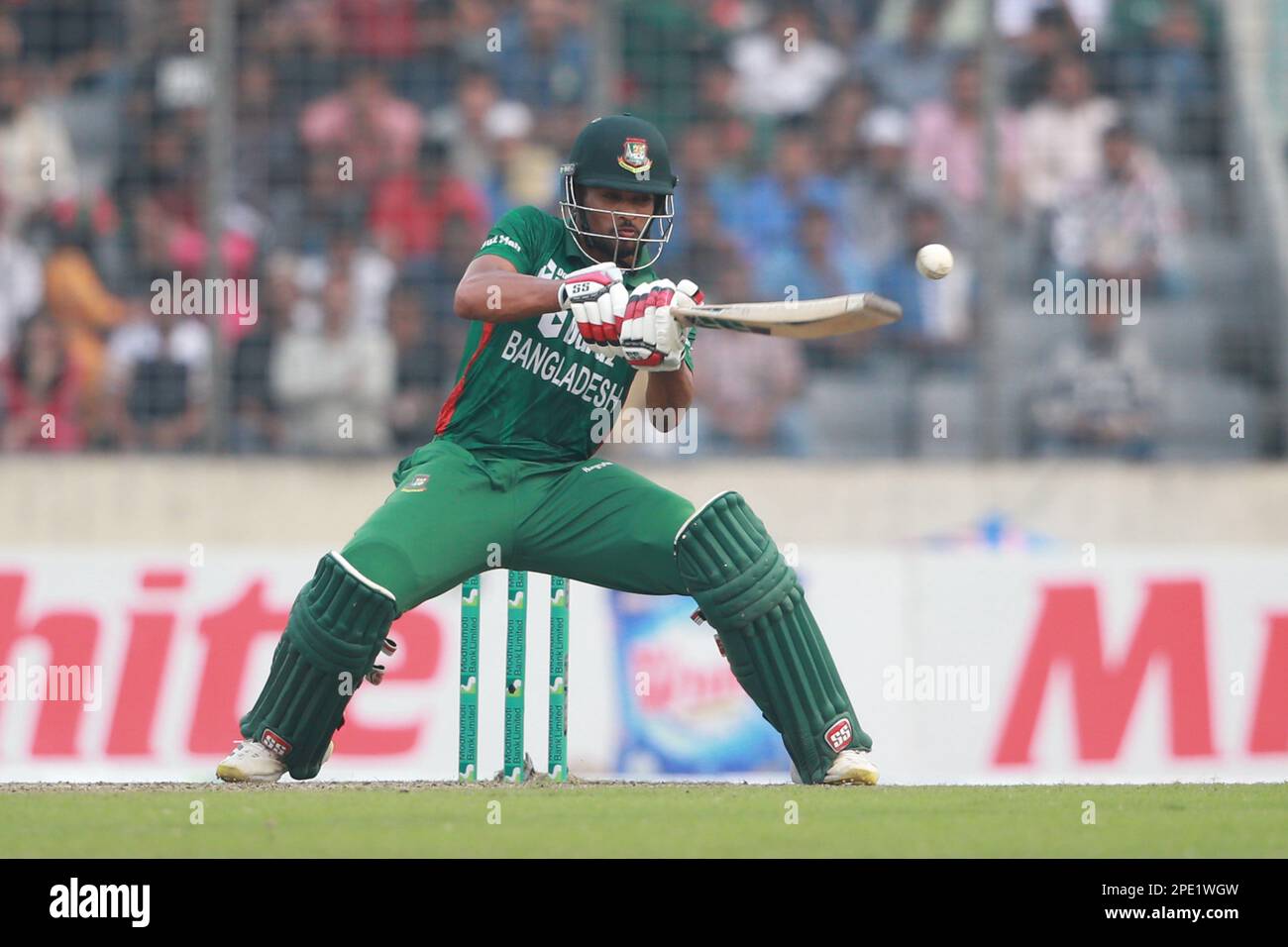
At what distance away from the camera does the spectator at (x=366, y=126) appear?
10828 millimetres

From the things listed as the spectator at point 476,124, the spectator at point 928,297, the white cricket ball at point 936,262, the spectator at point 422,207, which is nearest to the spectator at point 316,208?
the spectator at point 422,207

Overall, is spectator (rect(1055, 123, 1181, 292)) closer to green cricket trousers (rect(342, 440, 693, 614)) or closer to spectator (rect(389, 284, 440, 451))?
spectator (rect(389, 284, 440, 451))

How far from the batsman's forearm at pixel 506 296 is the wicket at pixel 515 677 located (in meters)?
1.00

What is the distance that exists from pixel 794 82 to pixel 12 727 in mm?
5505

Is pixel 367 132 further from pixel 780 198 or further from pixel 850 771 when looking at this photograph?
pixel 850 771

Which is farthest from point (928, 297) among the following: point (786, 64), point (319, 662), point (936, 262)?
point (319, 662)

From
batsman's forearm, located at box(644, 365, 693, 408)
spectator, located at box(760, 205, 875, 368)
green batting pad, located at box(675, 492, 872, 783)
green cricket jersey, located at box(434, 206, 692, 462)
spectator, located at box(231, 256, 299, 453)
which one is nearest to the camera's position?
green batting pad, located at box(675, 492, 872, 783)

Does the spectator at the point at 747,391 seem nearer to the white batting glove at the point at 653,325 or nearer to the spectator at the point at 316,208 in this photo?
the spectator at the point at 316,208

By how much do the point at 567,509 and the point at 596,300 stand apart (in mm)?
868

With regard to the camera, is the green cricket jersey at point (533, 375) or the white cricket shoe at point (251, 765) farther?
the green cricket jersey at point (533, 375)

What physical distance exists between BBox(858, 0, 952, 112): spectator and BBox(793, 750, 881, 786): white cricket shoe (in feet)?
18.2

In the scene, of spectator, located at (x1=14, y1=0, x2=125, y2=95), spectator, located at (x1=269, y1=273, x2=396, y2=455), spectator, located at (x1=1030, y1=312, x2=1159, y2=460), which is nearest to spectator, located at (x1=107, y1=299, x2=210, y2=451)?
spectator, located at (x1=269, y1=273, x2=396, y2=455)

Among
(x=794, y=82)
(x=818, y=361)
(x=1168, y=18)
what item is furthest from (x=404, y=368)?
(x=1168, y=18)

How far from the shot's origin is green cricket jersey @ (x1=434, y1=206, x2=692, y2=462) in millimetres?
7047
